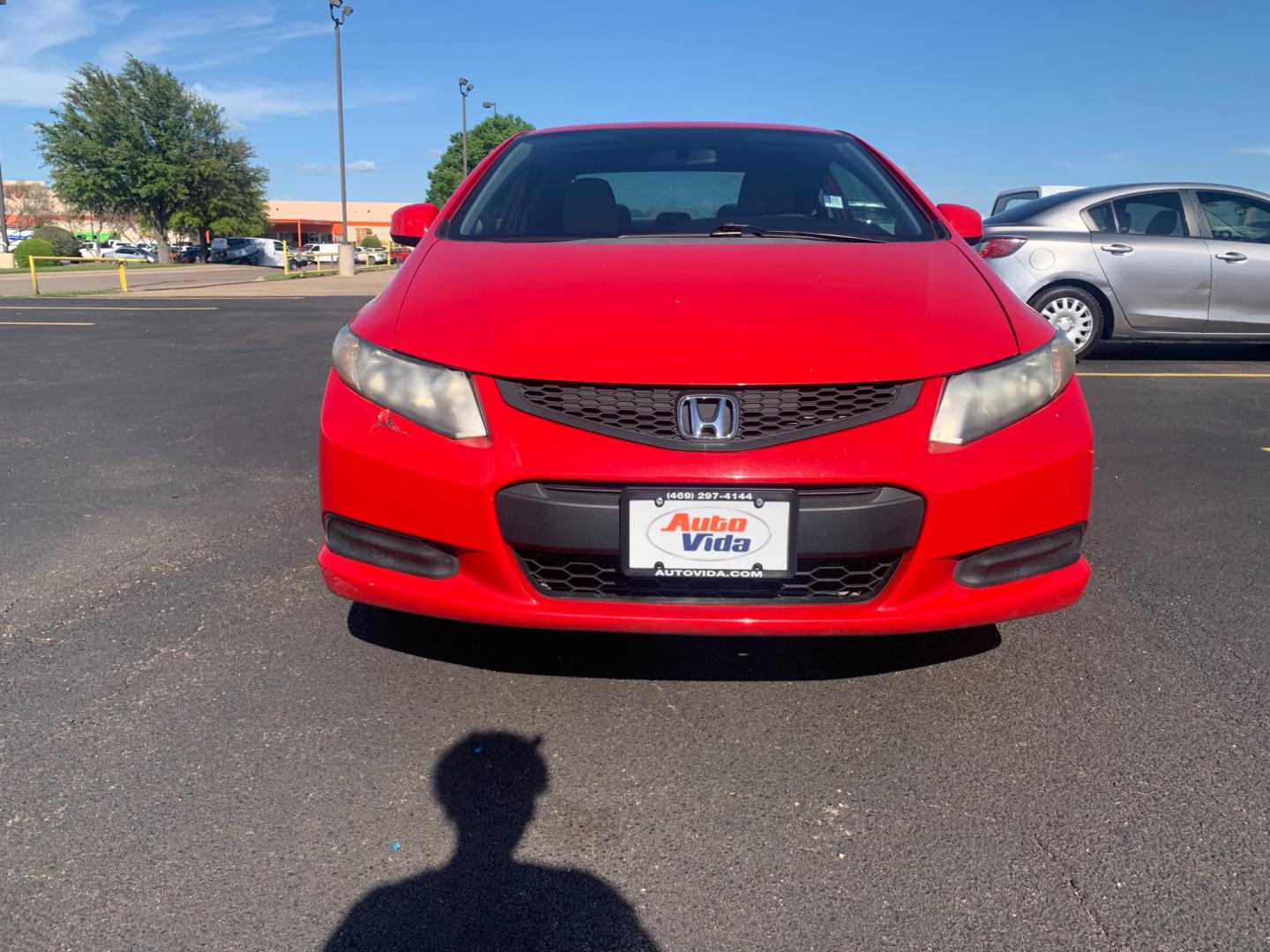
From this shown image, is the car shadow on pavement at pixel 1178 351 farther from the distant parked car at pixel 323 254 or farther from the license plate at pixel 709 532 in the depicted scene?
the distant parked car at pixel 323 254

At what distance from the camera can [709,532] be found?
80.5 inches

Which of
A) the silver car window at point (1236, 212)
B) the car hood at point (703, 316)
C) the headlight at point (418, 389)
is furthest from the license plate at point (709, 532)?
the silver car window at point (1236, 212)

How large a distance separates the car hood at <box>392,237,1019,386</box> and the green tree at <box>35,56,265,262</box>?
163 ft

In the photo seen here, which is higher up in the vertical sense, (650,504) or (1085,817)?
(650,504)

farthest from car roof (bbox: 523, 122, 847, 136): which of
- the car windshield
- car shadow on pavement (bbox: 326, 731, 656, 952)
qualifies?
car shadow on pavement (bbox: 326, 731, 656, 952)

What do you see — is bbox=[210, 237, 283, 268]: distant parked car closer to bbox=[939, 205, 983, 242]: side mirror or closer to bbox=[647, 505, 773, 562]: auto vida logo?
bbox=[939, 205, 983, 242]: side mirror

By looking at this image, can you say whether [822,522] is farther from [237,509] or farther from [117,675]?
[237,509]

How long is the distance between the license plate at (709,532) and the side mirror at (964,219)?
1805mm

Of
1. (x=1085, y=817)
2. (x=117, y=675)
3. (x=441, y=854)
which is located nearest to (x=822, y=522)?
(x=1085, y=817)

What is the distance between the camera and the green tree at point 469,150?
8125cm

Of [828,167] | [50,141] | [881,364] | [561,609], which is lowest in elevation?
[561,609]

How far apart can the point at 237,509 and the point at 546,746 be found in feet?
7.60

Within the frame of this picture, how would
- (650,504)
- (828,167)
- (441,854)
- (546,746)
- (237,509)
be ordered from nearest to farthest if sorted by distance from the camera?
1. (441,854)
2. (650,504)
3. (546,746)
4. (828,167)
5. (237,509)

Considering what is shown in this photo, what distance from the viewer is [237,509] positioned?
4.00 meters
